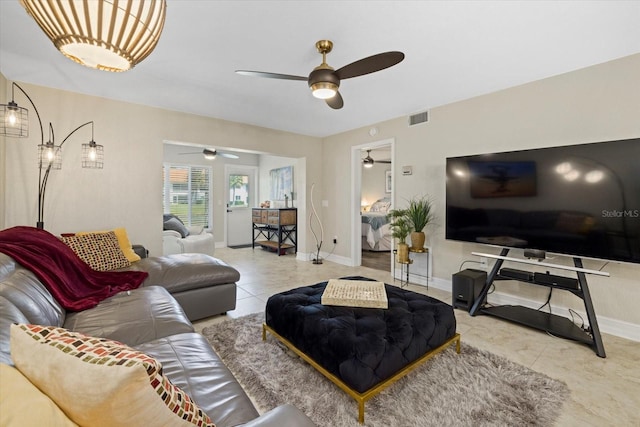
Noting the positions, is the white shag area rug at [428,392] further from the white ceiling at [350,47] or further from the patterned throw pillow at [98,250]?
the white ceiling at [350,47]

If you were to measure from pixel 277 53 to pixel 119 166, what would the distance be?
2.73 metres

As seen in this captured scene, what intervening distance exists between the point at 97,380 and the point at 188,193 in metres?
6.95

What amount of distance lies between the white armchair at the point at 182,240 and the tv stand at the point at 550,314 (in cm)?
442

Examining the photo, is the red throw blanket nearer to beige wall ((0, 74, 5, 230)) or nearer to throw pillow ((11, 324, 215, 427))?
beige wall ((0, 74, 5, 230))

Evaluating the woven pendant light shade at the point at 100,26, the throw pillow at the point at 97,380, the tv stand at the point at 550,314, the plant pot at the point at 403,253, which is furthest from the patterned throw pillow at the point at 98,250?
the tv stand at the point at 550,314

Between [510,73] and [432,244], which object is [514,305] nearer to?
[432,244]

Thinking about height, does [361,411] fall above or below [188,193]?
below

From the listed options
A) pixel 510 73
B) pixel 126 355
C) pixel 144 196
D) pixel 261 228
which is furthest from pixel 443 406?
pixel 261 228

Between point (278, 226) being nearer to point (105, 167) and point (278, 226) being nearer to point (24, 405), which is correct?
point (105, 167)

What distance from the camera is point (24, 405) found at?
54 centimetres

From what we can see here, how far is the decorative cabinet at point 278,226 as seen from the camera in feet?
20.4

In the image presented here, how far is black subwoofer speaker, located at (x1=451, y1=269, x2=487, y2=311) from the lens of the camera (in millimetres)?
2980

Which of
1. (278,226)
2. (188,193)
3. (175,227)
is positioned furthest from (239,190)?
(175,227)

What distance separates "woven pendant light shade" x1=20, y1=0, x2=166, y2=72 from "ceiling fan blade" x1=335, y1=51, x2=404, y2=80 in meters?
1.53
